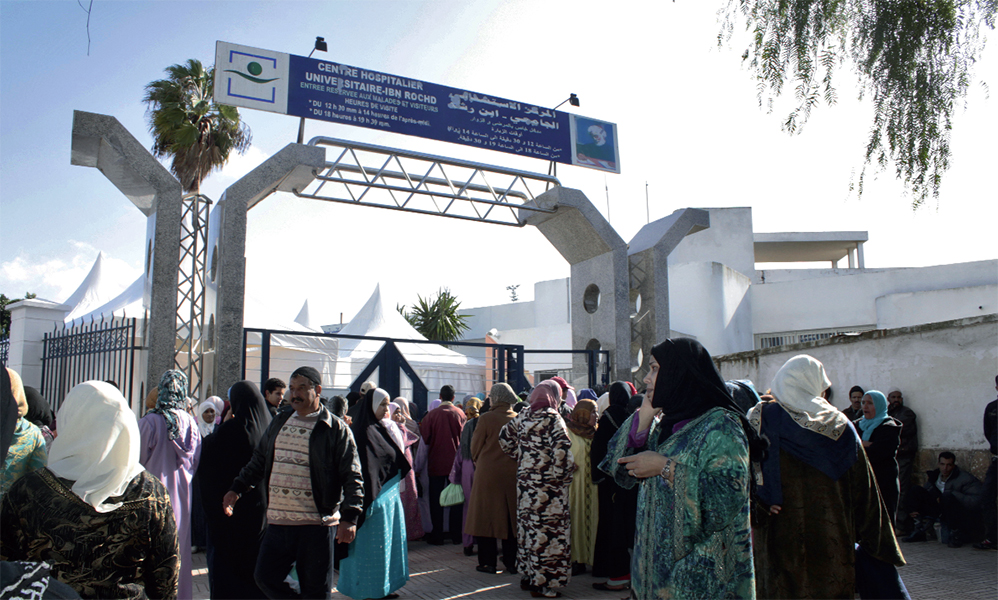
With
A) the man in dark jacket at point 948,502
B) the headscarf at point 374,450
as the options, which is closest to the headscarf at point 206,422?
the headscarf at point 374,450

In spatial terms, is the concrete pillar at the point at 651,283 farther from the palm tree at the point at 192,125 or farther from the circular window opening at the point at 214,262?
the palm tree at the point at 192,125

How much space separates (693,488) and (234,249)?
324 inches

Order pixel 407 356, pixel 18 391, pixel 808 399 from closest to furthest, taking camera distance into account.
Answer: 1. pixel 18 391
2. pixel 808 399
3. pixel 407 356

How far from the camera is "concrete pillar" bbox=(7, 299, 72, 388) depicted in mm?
8977

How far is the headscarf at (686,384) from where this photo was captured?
9.37 feet

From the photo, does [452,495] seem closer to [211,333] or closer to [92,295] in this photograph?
[211,333]

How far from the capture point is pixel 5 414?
95.8 inches

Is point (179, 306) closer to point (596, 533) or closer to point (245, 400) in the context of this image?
point (245, 400)

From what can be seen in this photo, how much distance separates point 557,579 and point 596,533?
71cm

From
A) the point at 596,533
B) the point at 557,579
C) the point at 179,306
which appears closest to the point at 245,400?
the point at 557,579

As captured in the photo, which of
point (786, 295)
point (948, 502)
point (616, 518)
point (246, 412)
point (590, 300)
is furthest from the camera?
point (786, 295)

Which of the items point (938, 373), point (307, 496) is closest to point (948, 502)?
point (938, 373)

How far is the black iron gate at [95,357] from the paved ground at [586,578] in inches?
115

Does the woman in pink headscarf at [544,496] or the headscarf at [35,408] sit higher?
the headscarf at [35,408]
